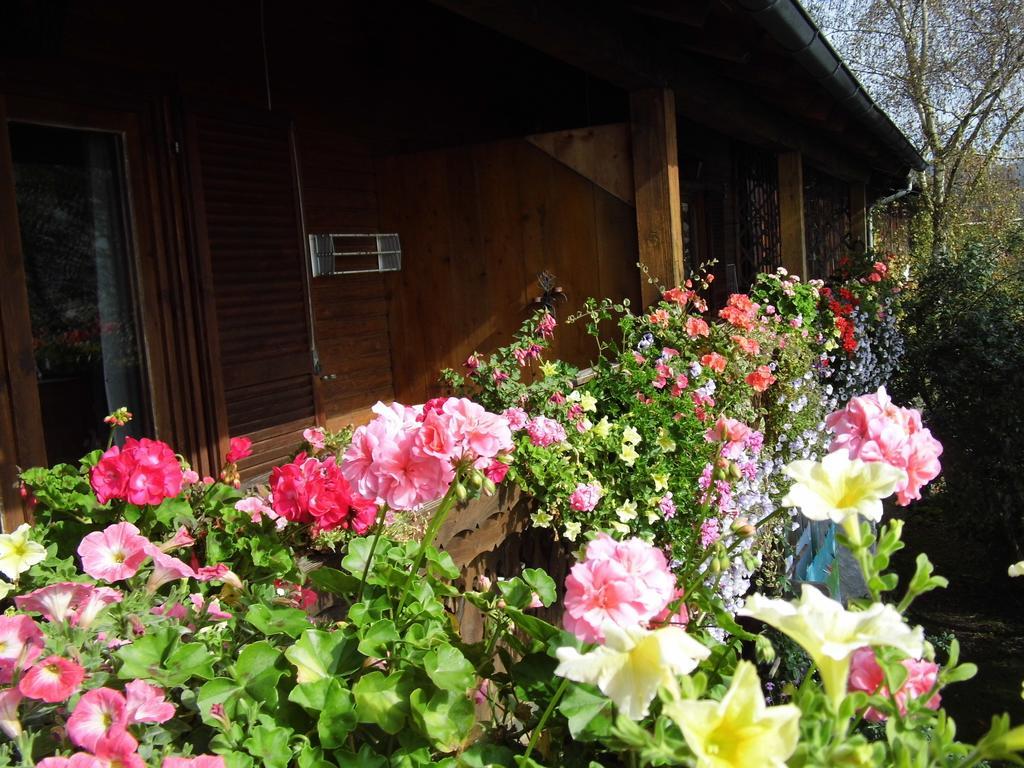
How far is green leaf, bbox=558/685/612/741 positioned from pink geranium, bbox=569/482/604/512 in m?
1.62

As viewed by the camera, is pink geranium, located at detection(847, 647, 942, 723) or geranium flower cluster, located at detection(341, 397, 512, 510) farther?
geranium flower cluster, located at detection(341, 397, 512, 510)

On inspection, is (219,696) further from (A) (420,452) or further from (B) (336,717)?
(A) (420,452)

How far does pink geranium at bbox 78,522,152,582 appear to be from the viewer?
1117 millimetres

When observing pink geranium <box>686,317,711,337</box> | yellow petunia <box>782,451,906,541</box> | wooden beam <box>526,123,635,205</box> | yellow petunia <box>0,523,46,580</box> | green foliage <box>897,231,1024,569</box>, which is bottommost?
green foliage <box>897,231,1024,569</box>

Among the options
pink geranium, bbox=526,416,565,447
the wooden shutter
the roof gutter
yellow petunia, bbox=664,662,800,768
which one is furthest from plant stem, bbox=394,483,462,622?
→ the wooden shutter

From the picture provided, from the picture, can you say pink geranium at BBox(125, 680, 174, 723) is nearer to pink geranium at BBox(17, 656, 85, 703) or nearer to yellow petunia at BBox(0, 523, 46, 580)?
pink geranium at BBox(17, 656, 85, 703)

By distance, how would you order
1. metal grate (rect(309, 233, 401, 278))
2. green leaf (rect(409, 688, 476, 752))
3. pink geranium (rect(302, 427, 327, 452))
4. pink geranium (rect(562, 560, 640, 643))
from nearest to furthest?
pink geranium (rect(562, 560, 640, 643))
green leaf (rect(409, 688, 476, 752))
pink geranium (rect(302, 427, 327, 452))
metal grate (rect(309, 233, 401, 278))

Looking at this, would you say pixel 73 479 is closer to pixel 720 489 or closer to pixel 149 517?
pixel 149 517

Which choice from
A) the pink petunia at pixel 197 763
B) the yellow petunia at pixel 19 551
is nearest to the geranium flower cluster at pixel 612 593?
the pink petunia at pixel 197 763

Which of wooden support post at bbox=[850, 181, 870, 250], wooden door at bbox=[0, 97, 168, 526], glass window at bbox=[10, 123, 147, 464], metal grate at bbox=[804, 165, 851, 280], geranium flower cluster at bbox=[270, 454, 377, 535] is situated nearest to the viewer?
geranium flower cluster at bbox=[270, 454, 377, 535]

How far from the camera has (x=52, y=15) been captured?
239 centimetres

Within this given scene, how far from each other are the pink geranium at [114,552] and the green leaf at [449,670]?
406 mm

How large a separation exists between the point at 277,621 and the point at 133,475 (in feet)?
1.73

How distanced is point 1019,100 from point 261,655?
16804 millimetres
